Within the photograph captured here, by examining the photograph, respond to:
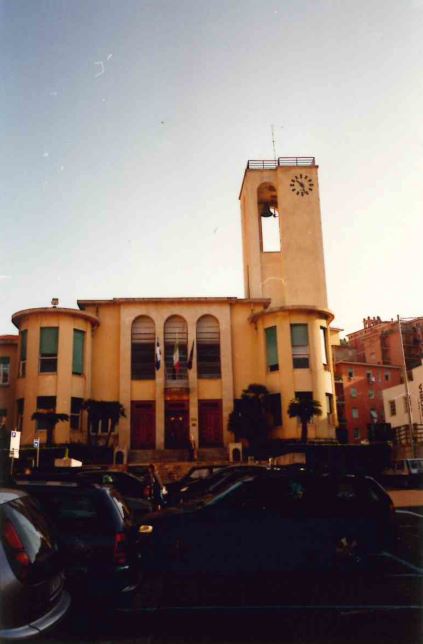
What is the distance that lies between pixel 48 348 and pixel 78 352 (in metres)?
1.80

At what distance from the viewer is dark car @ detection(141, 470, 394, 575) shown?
812 cm

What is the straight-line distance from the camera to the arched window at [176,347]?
121ft

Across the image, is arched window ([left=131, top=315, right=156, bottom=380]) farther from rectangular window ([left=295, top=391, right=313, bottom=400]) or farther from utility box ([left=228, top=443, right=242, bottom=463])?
rectangular window ([left=295, top=391, right=313, bottom=400])

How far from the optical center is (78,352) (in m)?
35.8

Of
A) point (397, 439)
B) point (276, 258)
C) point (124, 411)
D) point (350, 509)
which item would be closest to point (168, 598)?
point (350, 509)

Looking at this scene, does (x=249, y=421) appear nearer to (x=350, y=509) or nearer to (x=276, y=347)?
(x=276, y=347)

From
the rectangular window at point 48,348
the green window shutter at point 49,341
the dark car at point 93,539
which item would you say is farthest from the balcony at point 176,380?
the dark car at point 93,539

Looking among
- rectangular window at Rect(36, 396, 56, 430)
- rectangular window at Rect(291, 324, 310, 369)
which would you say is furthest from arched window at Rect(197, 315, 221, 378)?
rectangular window at Rect(36, 396, 56, 430)

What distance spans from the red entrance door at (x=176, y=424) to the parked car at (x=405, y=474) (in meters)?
11.9

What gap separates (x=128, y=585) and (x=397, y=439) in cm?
4217

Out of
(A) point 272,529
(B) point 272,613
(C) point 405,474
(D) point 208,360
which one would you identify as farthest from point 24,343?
(B) point 272,613

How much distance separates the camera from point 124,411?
116 ft

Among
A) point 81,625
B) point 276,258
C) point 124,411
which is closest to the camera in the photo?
point 81,625

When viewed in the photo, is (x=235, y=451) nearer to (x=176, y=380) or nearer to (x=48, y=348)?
(x=176, y=380)
